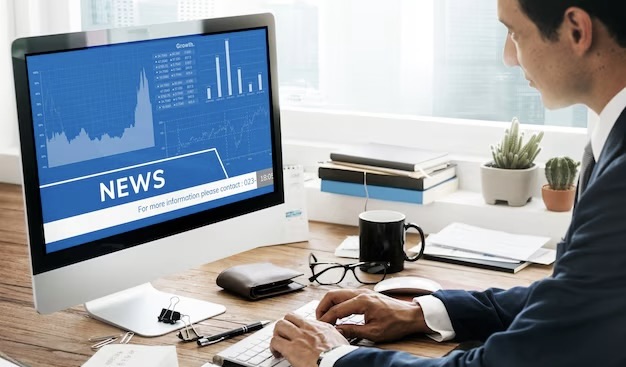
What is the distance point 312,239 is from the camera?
2.51 meters

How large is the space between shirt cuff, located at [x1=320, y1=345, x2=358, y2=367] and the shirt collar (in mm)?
488

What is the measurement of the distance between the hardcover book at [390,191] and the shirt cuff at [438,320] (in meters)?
0.66

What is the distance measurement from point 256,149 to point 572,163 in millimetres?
786

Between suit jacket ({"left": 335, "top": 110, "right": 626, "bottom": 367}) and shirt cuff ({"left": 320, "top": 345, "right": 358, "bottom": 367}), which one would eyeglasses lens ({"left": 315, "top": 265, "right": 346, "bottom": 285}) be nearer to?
shirt cuff ({"left": 320, "top": 345, "right": 358, "bottom": 367})

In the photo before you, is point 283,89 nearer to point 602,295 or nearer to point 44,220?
point 44,220

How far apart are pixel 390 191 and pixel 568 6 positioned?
3.87 feet

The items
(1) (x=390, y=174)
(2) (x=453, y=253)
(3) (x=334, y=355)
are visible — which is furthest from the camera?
(1) (x=390, y=174)

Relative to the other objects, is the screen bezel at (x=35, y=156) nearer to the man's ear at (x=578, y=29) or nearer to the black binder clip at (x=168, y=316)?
the black binder clip at (x=168, y=316)

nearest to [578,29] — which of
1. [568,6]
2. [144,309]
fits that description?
[568,6]

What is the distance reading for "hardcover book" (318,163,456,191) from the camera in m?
2.53

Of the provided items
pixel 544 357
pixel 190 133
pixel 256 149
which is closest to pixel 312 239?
pixel 256 149

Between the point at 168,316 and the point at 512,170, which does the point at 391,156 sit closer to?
the point at 512,170

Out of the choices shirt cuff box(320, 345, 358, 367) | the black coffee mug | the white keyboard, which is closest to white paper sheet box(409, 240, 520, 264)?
the black coffee mug

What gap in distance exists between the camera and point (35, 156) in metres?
1.77
